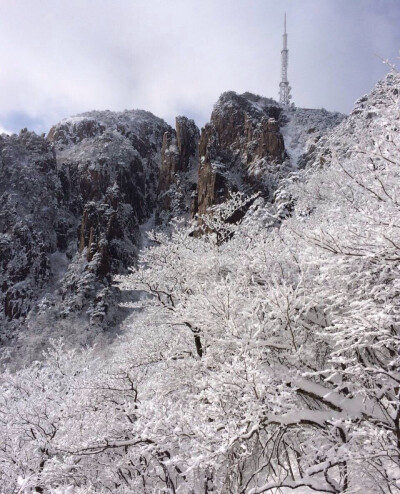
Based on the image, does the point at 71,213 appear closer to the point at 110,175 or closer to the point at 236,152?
the point at 110,175

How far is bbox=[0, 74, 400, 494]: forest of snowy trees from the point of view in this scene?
4.70 metres

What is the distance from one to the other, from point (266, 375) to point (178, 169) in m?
85.1

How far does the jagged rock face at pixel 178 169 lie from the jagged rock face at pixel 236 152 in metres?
10.0

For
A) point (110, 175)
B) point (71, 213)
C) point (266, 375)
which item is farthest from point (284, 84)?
point (266, 375)

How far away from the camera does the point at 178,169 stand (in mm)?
87188

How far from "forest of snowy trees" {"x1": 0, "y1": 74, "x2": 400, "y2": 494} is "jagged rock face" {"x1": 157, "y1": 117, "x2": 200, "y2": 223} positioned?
230 ft

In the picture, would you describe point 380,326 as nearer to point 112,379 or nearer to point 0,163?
point 112,379

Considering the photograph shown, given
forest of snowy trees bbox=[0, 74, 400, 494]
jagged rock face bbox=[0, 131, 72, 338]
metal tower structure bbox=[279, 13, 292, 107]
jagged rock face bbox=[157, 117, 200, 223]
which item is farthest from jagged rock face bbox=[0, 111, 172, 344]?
forest of snowy trees bbox=[0, 74, 400, 494]

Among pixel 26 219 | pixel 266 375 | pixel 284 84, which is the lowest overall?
pixel 266 375

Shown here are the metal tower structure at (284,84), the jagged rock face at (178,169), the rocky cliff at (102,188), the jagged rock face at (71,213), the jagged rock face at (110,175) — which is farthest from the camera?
the metal tower structure at (284,84)

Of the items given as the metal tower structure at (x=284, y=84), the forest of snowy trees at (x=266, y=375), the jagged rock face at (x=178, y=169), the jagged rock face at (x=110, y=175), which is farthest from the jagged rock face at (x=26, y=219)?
the metal tower structure at (x=284, y=84)

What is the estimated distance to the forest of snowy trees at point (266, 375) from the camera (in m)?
4.70

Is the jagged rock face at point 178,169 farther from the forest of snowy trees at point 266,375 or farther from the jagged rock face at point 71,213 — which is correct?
the forest of snowy trees at point 266,375

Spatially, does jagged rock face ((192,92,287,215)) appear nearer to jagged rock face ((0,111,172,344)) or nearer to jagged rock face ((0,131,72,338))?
jagged rock face ((0,111,172,344))
